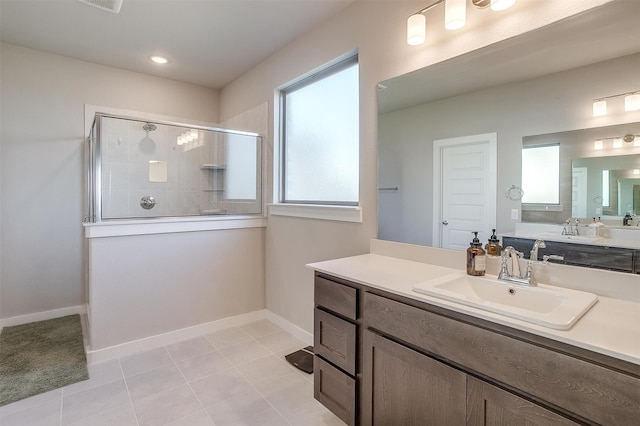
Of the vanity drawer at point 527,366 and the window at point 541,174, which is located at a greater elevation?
the window at point 541,174

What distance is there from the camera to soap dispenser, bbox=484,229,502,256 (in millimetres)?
1541

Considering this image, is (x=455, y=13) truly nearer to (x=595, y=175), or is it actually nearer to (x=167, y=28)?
(x=595, y=175)

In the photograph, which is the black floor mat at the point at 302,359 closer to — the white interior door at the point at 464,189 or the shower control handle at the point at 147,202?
the white interior door at the point at 464,189

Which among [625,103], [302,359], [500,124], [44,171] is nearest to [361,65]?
[500,124]

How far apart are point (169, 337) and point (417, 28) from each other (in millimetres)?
2882

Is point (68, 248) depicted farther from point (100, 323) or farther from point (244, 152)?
point (244, 152)

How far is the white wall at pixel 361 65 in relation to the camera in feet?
4.94

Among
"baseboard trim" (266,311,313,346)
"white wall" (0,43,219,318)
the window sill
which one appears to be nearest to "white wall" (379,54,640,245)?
the window sill

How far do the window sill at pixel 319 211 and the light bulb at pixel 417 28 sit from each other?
3.46ft

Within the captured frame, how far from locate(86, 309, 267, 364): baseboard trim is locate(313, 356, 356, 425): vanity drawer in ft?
4.93

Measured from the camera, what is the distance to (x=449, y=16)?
153 centimetres

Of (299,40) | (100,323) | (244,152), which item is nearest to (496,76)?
(299,40)

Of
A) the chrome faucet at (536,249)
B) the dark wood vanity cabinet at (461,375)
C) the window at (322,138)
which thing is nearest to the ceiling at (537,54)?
the window at (322,138)

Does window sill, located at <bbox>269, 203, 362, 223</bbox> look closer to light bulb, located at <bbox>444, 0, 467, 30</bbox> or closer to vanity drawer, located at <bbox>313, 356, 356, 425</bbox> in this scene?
vanity drawer, located at <bbox>313, 356, 356, 425</bbox>
